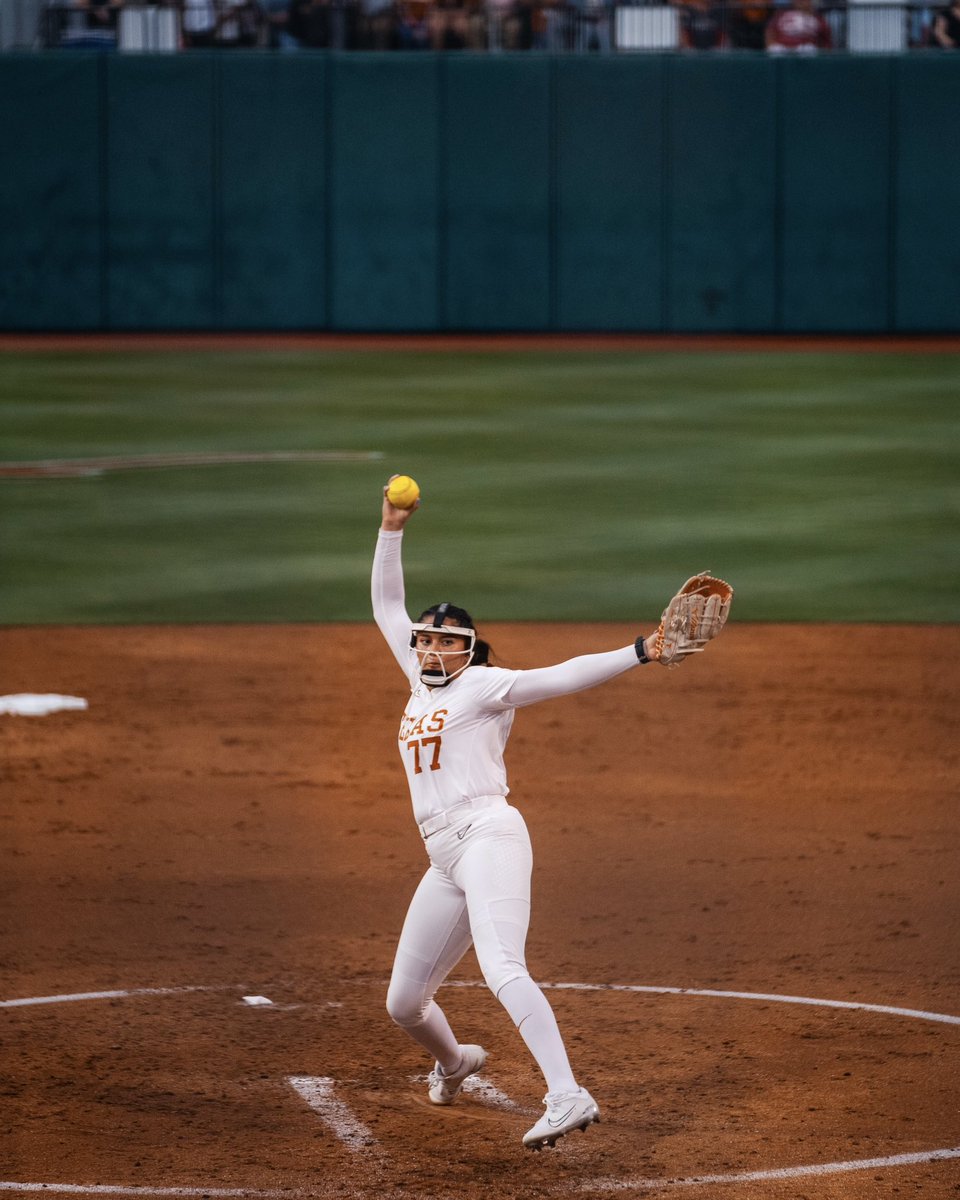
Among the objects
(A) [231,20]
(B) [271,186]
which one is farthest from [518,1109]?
(A) [231,20]

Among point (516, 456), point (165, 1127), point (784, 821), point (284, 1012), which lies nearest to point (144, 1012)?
point (284, 1012)

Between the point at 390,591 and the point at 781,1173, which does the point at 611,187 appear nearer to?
the point at 390,591

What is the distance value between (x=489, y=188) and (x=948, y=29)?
7.01 m

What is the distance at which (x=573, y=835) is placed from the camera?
809 cm

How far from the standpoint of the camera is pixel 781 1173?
193 inches

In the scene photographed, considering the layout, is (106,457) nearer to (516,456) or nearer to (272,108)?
(516,456)

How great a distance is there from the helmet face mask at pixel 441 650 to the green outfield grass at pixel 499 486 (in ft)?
22.7

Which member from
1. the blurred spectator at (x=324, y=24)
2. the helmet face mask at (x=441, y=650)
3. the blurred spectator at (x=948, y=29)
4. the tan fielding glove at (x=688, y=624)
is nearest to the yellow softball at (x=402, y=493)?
the helmet face mask at (x=441, y=650)

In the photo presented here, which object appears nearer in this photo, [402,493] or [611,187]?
[402,493]

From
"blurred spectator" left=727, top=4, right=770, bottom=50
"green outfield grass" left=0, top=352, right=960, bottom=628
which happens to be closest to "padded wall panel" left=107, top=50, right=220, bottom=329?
"green outfield grass" left=0, top=352, right=960, bottom=628

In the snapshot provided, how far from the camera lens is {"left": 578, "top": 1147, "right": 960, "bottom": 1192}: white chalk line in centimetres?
484

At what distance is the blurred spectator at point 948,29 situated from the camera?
2686 cm

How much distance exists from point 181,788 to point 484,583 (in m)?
5.03

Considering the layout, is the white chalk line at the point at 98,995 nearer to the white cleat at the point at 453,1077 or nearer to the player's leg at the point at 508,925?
the white cleat at the point at 453,1077
